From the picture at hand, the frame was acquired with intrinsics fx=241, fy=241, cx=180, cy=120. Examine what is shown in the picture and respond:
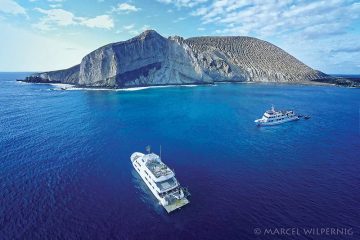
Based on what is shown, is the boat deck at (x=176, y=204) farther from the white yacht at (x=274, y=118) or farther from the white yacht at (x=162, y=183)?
the white yacht at (x=274, y=118)

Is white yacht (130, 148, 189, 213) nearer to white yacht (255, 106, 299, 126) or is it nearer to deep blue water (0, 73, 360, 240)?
deep blue water (0, 73, 360, 240)

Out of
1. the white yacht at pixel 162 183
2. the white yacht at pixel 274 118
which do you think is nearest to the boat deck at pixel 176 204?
the white yacht at pixel 162 183

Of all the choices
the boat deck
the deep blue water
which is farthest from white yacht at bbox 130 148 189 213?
the deep blue water

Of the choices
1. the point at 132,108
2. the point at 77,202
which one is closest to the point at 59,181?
the point at 77,202

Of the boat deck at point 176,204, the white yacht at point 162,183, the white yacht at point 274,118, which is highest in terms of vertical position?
the white yacht at point 274,118

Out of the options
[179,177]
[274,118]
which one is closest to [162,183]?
[179,177]

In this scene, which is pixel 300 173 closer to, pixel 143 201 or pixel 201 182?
pixel 201 182

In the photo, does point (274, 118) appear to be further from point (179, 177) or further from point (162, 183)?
point (162, 183)

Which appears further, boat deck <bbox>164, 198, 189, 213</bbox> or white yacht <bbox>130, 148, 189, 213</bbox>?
white yacht <bbox>130, 148, 189, 213</bbox>
